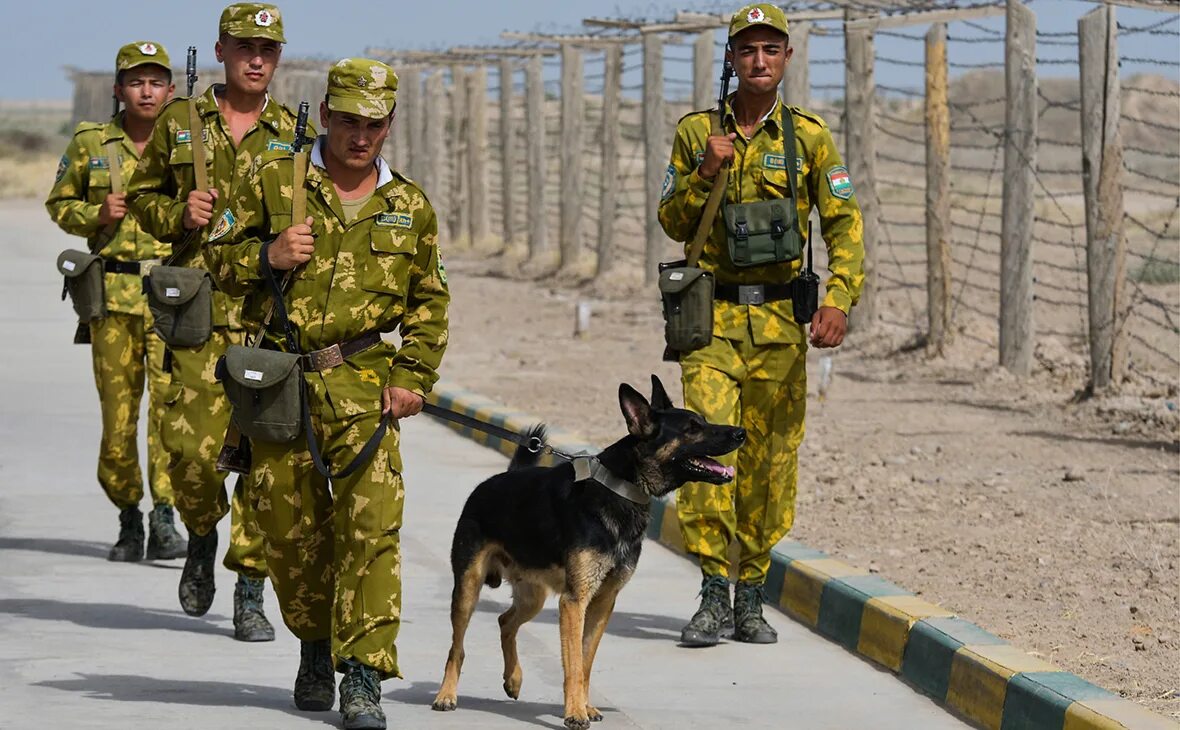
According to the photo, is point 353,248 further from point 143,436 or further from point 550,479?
point 143,436

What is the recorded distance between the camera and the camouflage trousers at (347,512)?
7031 mm

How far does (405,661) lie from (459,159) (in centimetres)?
2884

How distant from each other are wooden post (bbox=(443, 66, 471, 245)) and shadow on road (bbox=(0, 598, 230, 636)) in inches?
1058

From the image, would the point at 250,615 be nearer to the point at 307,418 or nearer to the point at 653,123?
the point at 307,418

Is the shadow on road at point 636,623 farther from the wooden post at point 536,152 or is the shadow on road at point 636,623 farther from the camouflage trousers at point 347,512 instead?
the wooden post at point 536,152

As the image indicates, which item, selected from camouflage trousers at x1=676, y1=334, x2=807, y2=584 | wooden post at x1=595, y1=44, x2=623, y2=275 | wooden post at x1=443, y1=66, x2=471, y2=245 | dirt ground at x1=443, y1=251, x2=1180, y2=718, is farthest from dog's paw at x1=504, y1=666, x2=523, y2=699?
wooden post at x1=443, y1=66, x2=471, y2=245

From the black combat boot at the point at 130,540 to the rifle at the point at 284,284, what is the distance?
332cm

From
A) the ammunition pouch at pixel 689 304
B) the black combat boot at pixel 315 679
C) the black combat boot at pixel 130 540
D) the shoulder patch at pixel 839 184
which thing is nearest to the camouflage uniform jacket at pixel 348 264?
the black combat boot at pixel 315 679

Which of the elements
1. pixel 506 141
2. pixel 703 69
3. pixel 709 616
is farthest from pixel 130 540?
pixel 506 141

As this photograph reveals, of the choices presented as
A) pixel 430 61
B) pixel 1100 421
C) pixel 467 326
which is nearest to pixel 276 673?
pixel 1100 421

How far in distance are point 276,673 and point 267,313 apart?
5.45ft

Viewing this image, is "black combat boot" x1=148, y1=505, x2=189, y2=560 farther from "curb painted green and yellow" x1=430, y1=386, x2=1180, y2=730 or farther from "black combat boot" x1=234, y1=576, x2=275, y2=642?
"curb painted green and yellow" x1=430, y1=386, x2=1180, y2=730

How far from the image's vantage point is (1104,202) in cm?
1553

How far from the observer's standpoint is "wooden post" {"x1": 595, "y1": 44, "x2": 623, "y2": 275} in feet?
92.4
